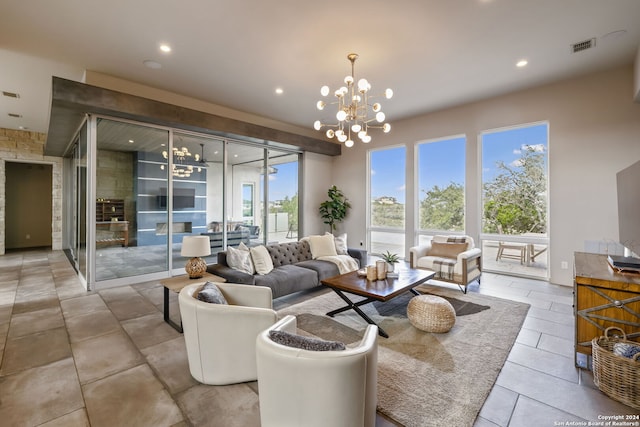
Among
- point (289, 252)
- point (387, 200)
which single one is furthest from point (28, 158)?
point (387, 200)

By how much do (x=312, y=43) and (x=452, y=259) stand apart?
391cm

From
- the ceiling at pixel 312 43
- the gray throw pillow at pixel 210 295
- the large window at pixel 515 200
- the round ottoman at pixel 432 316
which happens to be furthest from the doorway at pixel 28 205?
the large window at pixel 515 200

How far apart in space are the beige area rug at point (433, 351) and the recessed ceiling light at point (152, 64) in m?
3.83

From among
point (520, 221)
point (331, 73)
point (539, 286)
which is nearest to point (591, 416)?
point (539, 286)

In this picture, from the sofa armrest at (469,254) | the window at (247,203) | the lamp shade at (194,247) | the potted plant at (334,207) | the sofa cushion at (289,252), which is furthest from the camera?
the potted plant at (334,207)

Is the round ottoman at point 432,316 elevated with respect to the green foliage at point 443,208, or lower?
lower

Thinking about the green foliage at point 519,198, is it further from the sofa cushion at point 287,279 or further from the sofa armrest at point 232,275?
the sofa armrest at point 232,275

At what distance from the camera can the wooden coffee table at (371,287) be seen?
3014 millimetres

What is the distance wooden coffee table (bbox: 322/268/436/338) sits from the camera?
301 centimetres

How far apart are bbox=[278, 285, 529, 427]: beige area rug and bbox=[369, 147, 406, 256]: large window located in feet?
9.30

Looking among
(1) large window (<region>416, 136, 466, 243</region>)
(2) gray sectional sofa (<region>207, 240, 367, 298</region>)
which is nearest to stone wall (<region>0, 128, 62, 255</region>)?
(2) gray sectional sofa (<region>207, 240, 367, 298</region>)

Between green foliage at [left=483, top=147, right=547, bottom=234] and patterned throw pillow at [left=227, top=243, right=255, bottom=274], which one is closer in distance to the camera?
patterned throw pillow at [left=227, top=243, right=255, bottom=274]

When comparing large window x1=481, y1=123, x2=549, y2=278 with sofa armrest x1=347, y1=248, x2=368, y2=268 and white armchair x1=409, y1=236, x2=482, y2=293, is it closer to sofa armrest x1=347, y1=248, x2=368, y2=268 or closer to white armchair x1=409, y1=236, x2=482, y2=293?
white armchair x1=409, y1=236, x2=482, y2=293

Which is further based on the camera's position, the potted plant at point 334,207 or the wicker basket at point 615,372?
the potted plant at point 334,207
